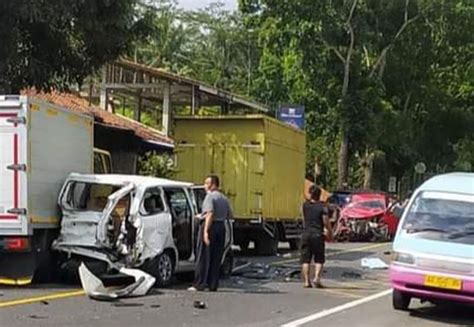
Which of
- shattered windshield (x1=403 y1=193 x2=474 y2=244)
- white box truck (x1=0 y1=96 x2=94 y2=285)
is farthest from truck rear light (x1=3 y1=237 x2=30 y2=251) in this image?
shattered windshield (x1=403 y1=193 x2=474 y2=244)

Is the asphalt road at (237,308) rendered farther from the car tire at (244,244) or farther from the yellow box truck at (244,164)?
the car tire at (244,244)

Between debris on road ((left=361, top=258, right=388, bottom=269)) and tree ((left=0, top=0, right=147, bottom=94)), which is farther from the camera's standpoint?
debris on road ((left=361, top=258, right=388, bottom=269))

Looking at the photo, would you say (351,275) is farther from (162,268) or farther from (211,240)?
(162,268)

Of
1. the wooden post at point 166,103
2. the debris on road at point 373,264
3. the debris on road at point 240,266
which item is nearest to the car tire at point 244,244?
the debris on road at point 240,266

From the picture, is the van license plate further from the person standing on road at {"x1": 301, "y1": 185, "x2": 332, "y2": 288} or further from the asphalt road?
the person standing on road at {"x1": 301, "y1": 185, "x2": 332, "y2": 288}

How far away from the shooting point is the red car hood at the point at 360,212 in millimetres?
29934

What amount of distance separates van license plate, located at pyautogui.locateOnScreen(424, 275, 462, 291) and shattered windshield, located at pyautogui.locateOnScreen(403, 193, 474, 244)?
66 cm

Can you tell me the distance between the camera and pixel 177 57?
2773 inches

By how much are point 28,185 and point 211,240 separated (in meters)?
2.95

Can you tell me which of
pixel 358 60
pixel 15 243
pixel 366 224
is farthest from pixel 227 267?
pixel 358 60

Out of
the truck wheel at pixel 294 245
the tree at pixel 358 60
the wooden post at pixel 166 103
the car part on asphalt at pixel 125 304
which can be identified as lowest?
the truck wheel at pixel 294 245

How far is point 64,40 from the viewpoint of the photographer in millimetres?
18188

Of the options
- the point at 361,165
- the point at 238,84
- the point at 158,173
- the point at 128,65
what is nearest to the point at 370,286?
the point at 158,173

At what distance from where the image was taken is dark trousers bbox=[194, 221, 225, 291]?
14.2m
